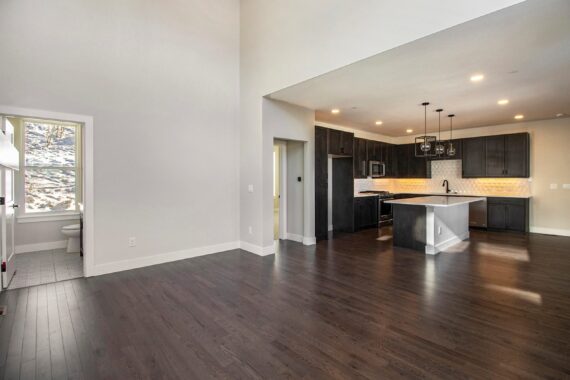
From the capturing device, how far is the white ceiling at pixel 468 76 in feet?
8.68

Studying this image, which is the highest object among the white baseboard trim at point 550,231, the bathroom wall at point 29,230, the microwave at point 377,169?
A: the microwave at point 377,169

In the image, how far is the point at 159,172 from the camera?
4.35 metres

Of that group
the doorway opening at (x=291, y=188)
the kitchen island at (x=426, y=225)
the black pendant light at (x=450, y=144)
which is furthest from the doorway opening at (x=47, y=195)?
the black pendant light at (x=450, y=144)

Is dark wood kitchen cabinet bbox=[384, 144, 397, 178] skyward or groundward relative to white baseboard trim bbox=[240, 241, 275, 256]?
skyward

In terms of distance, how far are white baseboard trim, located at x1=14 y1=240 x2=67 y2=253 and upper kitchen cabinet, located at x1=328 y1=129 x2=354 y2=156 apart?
5.60m

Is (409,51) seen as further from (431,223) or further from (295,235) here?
(295,235)

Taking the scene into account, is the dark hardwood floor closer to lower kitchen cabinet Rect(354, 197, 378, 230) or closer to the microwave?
lower kitchen cabinet Rect(354, 197, 378, 230)

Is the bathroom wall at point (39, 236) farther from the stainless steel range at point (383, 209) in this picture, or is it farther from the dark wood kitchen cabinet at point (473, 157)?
the dark wood kitchen cabinet at point (473, 157)

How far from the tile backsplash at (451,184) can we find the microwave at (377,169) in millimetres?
390

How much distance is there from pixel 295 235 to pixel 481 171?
520 cm

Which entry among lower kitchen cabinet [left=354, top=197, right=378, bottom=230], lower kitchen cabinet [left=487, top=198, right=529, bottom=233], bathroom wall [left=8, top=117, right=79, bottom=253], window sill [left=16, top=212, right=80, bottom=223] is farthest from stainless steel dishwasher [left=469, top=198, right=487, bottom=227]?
bathroom wall [left=8, top=117, right=79, bottom=253]

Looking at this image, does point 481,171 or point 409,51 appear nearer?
point 409,51

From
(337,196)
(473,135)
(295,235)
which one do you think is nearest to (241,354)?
(295,235)

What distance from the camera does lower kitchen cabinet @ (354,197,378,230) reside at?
7031 millimetres
